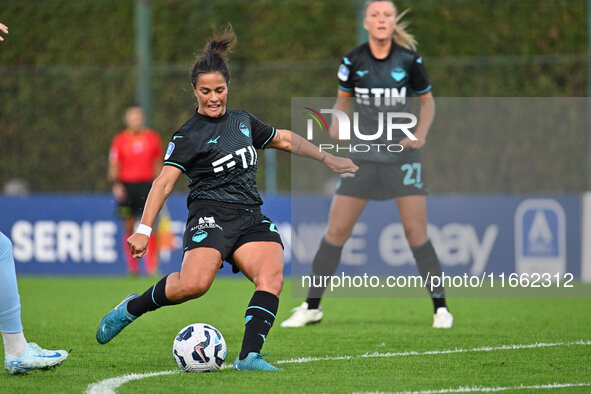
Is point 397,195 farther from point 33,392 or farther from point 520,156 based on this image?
point 520,156

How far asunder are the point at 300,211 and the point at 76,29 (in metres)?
6.56

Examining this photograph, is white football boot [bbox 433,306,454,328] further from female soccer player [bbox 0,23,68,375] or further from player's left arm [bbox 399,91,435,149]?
female soccer player [bbox 0,23,68,375]

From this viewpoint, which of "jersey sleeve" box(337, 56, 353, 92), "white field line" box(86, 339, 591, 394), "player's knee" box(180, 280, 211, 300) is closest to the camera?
"white field line" box(86, 339, 591, 394)

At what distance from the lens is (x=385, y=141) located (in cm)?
777

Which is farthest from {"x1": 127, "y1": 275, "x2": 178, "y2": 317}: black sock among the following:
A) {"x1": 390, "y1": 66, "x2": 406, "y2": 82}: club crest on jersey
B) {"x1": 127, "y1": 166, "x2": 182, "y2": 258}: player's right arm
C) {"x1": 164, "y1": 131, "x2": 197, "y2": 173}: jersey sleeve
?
{"x1": 390, "y1": 66, "x2": 406, "y2": 82}: club crest on jersey

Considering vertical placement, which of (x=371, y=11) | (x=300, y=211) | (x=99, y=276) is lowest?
(x=99, y=276)

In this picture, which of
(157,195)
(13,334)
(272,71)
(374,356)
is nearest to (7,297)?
(13,334)

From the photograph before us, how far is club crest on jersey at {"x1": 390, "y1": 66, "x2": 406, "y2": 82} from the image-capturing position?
768cm

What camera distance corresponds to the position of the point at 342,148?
8023 millimetres

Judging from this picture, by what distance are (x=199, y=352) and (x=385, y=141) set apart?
2769mm

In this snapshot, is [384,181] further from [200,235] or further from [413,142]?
[200,235]

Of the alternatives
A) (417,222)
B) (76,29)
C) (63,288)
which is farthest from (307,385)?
(76,29)

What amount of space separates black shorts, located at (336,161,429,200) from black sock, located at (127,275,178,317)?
7.16ft

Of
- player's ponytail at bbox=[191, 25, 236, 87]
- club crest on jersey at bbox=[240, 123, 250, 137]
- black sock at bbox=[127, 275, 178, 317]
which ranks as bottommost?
black sock at bbox=[127, 275, 178, 317]
